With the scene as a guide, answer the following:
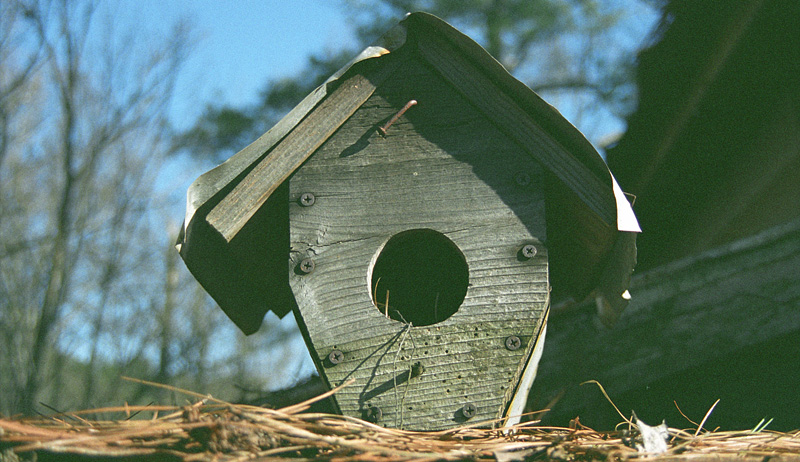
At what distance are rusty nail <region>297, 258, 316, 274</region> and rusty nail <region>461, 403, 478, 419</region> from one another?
59 cm

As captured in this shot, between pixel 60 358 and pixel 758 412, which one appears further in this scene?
pixel 60 358

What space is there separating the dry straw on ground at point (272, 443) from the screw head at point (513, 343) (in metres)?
0.27

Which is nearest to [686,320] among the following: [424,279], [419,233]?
[424,279]

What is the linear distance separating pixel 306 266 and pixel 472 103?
73 cm

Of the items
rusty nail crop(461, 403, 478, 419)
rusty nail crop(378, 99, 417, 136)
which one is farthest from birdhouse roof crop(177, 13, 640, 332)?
rusty nail crop(461, 403, 478, 419)

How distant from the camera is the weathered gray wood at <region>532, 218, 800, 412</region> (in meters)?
2.67

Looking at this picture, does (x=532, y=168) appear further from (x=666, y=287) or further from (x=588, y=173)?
(x=666, y=287)

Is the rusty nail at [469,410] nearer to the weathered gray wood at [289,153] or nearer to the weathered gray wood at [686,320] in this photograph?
the weathered gray wood at [289,153]

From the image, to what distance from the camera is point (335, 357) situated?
1896 millimetres

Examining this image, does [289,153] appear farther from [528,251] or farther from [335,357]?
[528,251]

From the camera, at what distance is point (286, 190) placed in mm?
2162

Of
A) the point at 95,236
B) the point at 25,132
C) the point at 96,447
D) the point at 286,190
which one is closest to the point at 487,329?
the point at 286,190

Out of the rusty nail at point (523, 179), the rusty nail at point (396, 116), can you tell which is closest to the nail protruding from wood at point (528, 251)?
the rusty nail at point (523, 179)

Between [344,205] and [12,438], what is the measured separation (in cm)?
108
